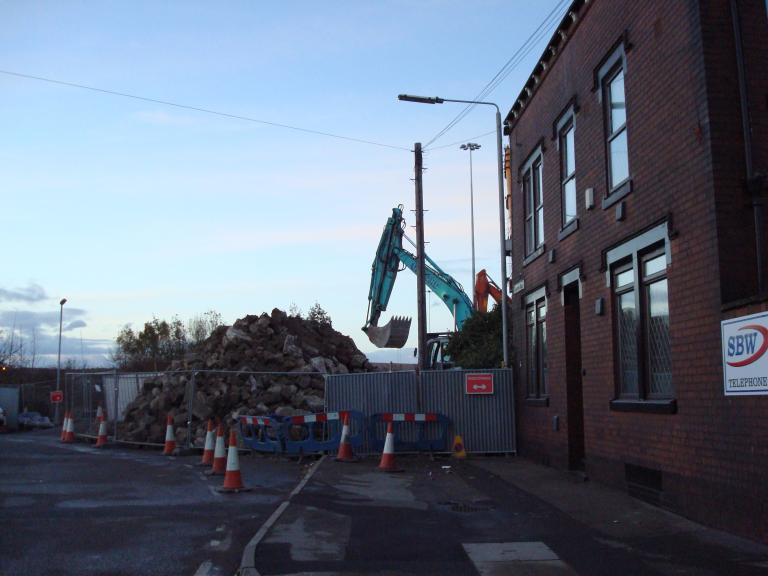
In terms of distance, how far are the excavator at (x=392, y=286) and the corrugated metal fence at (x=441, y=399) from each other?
8.76 metres

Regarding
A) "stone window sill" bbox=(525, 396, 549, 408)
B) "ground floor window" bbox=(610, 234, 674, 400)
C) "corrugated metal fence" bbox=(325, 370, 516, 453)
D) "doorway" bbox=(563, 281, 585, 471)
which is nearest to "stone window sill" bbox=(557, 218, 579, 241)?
"doorway" bbox=(563, 281, 585, 471)

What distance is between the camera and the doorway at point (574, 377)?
14859 millimetres

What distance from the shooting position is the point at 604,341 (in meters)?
12.8

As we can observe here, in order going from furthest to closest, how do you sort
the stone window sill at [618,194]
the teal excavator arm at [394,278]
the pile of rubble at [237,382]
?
the teal excavator arm at [394,278] < the pile of rubble at [237,382] < the stone window sill at [618,194]

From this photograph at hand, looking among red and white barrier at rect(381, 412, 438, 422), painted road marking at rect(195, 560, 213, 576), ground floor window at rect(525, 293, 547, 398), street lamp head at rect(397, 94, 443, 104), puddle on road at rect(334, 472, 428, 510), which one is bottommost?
painted road marking at rect(195, 560, 213, 576)

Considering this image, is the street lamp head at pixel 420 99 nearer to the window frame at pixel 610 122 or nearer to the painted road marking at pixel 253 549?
the window frame at pixel 610 122

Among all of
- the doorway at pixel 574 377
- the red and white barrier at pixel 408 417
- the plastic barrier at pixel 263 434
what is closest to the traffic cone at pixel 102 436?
the plastic barrier at pixel 263 434

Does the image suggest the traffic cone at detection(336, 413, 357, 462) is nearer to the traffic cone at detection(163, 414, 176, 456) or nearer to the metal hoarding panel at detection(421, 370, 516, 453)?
the metal hoarding panel at detection(421, 370, 516, 453)

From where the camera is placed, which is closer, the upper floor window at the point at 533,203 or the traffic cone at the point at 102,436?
the upper floor window at the point at 533,203

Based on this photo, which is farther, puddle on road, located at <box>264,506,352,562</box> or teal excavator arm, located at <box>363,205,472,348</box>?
teal excavator arm, located at <box>363,205,472,348</box>

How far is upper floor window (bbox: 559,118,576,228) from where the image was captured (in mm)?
14664

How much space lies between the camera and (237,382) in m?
23.6

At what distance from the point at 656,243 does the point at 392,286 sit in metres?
20.2

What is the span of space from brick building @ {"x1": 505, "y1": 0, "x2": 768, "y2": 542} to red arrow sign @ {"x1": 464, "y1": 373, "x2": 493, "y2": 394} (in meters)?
2.93
